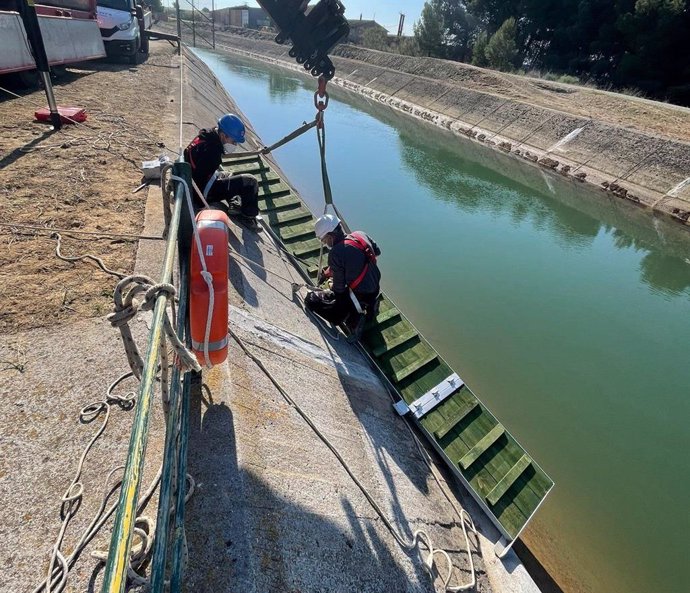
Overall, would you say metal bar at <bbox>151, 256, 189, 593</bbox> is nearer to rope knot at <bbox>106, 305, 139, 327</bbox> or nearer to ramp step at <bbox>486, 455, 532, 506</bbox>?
rope knot at <bbox>106, 305, 139, 327</bbox>

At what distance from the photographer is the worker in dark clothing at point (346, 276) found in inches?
236

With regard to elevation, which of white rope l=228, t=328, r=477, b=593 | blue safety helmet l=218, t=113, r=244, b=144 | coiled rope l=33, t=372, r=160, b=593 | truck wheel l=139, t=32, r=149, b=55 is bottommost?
truck wheel l=139, t=32, r=149, b=55

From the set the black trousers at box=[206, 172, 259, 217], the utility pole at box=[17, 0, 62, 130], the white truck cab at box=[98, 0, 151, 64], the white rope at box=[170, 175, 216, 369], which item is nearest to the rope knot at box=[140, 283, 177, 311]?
the white rope at box=[170, 175, 216, 369]

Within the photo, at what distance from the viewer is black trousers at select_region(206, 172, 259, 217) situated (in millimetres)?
7876

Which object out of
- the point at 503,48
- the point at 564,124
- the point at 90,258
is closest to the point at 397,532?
the point at 90,258

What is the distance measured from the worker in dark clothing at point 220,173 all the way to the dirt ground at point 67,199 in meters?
1.08

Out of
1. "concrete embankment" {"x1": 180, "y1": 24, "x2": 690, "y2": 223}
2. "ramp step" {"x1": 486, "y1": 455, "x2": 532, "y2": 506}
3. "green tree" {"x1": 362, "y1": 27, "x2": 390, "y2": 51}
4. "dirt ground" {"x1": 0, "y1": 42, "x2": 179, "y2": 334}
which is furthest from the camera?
"green tree" {"x1": 362, "y1": 27, "x2": 390, "y2": 51}

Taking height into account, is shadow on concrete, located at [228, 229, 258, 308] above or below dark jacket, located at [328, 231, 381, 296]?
below

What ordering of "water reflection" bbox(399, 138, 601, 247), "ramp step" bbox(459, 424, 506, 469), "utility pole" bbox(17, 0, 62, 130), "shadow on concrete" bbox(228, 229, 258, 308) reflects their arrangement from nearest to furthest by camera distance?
"ramp step" bbox(459, 424, 506, 469), "shadow on concrete" bbox(228, 229, 258, 308), "utility pole" bbox(17, 0, 62, 130), "water reflection" bbox(399, 138, 601, 247)

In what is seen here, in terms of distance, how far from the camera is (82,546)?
9.14 ft

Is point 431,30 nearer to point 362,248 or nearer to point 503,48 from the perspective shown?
point 503,48

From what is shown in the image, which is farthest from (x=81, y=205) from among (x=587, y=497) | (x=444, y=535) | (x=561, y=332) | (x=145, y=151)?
(x=561, y=332)

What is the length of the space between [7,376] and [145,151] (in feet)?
24.5

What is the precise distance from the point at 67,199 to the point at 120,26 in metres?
17.8
